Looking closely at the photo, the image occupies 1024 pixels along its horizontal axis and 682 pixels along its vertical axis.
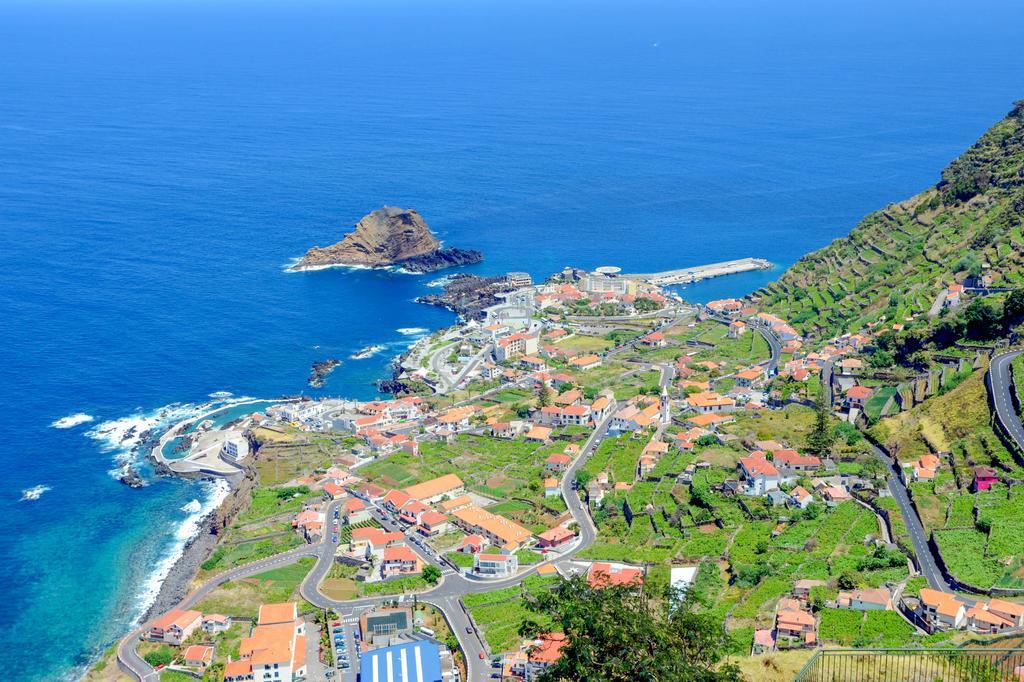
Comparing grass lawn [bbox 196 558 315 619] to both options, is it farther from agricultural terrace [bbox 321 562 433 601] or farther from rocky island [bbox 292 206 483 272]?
rocky island [bbox 292 206 483 272]

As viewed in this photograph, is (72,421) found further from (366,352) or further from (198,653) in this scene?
(198,653)

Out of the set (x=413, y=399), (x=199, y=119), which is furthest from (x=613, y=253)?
(x=199, y=119)

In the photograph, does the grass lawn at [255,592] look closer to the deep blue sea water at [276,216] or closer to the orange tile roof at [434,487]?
the deep blue sea water at [276,216]

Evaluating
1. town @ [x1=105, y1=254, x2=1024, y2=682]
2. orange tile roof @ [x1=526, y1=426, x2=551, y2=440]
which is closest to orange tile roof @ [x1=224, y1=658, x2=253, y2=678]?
town @ [x1=105, y1=254, x2=1024, y2=682]

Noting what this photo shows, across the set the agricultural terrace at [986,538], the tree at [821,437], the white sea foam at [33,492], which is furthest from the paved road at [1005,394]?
the white sea foam at [33,492]

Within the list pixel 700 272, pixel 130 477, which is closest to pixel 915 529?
pixel 130 477

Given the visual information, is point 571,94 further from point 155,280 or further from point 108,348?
point 108,348
